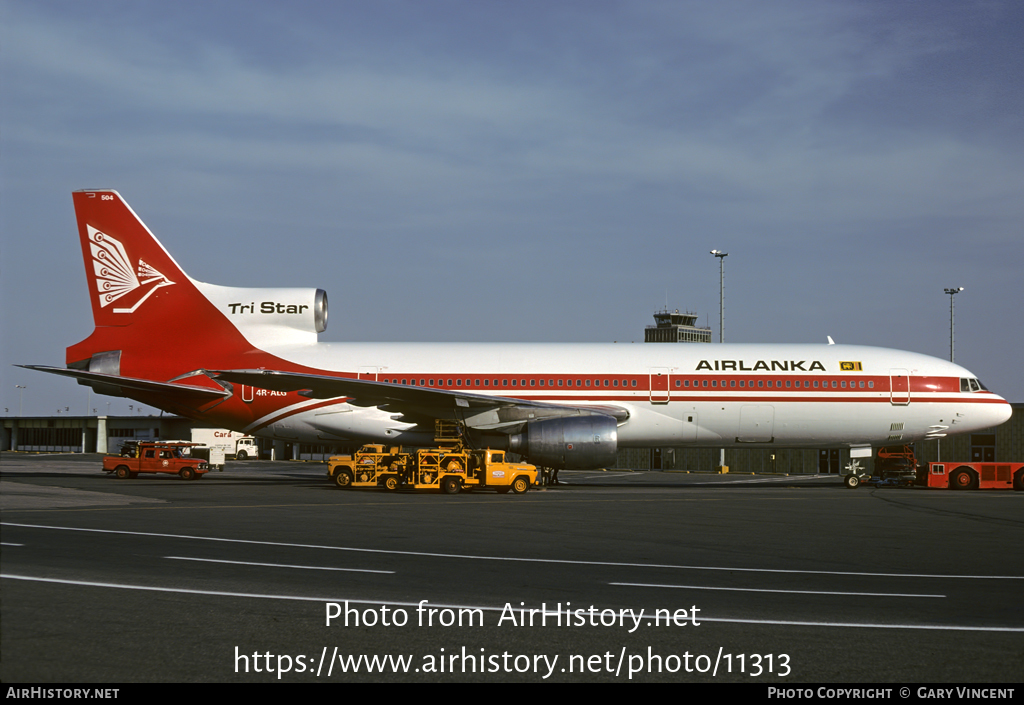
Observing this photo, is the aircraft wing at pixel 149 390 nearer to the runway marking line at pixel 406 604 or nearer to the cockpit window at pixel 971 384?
the runway marking line at pixel 406 604

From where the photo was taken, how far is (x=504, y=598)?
9.84 metres

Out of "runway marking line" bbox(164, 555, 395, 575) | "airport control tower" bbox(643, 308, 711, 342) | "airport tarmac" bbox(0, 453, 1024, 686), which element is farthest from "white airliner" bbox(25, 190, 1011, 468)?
"airport control tower" bbox(643, 308, 711, 342)

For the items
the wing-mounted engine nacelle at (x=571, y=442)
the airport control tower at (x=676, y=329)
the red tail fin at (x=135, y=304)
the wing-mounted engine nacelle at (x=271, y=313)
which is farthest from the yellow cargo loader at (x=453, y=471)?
the airport control tower at (x=676, y=329)

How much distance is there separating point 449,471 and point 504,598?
63.9ft

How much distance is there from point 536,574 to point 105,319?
95.7ft

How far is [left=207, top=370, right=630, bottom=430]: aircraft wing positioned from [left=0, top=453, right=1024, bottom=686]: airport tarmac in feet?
32.0

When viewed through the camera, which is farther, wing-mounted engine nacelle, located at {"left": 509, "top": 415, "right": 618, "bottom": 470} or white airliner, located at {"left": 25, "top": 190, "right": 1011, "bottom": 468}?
white airliner, located at {"left": 25, "top": 190, "right": 1011, "bottom": 468}

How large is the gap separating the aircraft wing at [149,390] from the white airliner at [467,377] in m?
0.06

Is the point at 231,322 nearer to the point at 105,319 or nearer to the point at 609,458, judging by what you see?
the point at 105,319

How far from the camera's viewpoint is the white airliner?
33.4m

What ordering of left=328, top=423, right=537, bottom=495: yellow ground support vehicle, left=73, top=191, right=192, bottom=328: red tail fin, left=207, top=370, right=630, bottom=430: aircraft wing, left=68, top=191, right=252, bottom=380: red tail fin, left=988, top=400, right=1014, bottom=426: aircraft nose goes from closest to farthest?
left=328, top=423, right=537, bottom=495: yellow ground support vehicle → left=207, top=370, right=630, bottom=430: aircraft wing → left=988, top=400, right=1014, bottom=426: aircraft nose → left=68, top=191, right=252, bottom=380: red tail fin → left=73, top=191, right=192, bottom=328: red tail fin

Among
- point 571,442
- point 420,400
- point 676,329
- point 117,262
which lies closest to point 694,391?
point 571,442

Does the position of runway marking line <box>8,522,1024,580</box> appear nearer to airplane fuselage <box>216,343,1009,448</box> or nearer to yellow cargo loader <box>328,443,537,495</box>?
yellow cargo loader <box>328,443,537,495</box>
